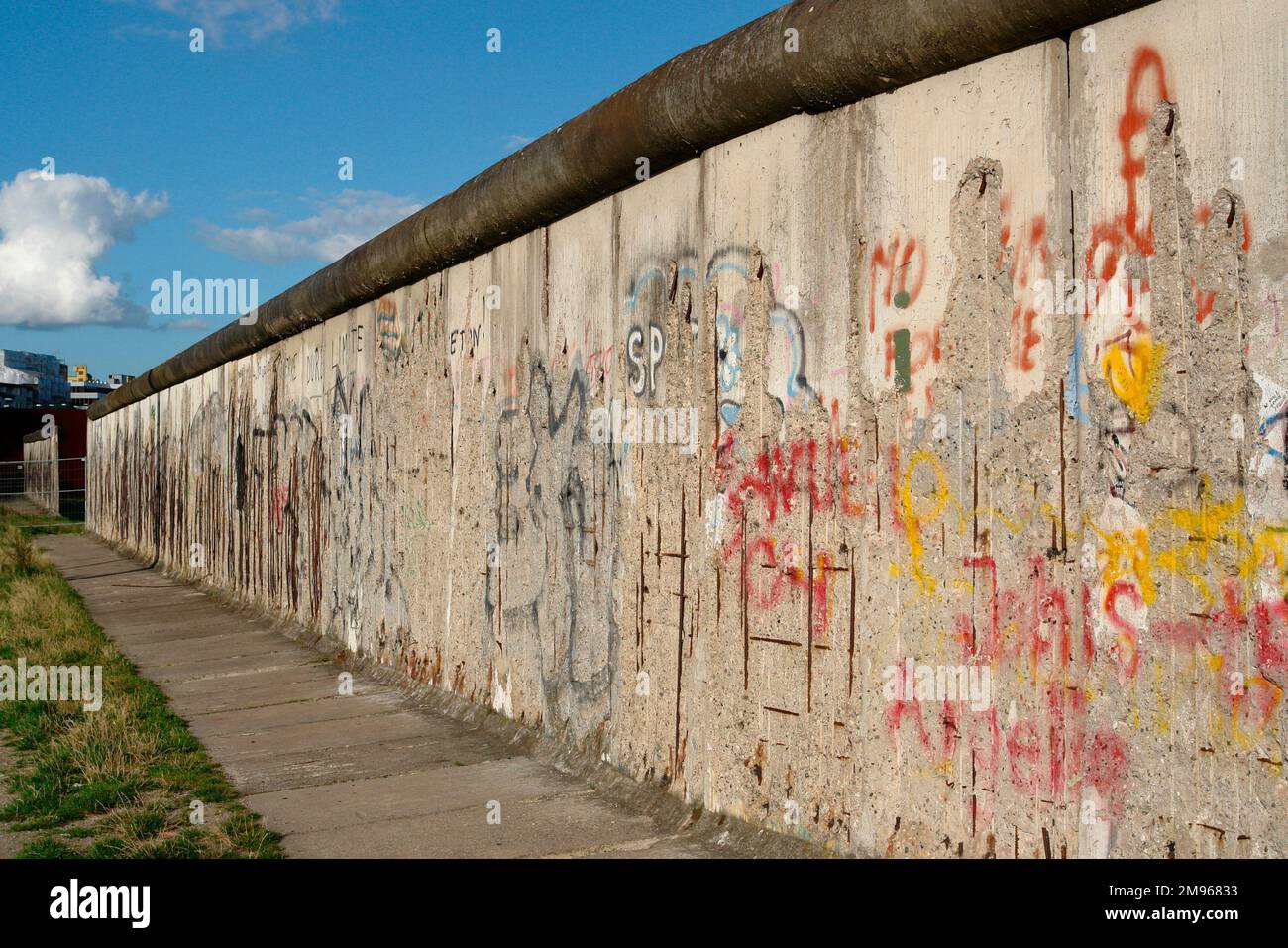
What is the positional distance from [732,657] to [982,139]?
2.08 metres

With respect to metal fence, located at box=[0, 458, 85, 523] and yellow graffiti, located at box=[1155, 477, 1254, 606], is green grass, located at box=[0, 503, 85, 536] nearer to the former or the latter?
metal fence, located at box=[0, 458, 85, 523]

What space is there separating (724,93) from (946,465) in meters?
1.82

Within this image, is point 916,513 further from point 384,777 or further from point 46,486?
point 46,486

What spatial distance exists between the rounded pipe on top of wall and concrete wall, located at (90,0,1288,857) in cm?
9

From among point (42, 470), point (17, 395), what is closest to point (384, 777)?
point (42, 470)

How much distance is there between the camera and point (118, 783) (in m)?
5.44

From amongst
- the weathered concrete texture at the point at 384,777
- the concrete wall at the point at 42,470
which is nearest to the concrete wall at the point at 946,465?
the weathered concrete texture at the point at 384,777

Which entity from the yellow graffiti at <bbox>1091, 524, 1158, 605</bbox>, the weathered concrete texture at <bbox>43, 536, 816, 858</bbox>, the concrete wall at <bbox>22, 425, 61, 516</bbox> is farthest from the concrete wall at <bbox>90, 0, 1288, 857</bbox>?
the concrete wall at <bbox>22, 425, 61, 516</bbox>

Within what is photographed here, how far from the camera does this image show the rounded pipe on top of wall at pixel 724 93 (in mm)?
3479

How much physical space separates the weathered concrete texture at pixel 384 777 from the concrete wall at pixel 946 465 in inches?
8.7

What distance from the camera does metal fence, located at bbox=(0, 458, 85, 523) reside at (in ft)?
115
